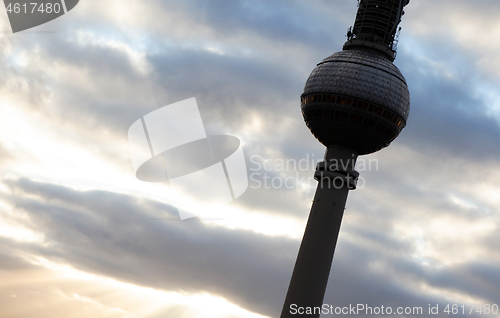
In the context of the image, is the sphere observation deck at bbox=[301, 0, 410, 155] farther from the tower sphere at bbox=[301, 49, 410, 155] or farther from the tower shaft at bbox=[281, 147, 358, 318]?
the tower shaft at bbox=[281, 147, 358, 318]

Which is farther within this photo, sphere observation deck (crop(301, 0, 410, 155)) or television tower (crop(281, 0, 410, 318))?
sphere observation deck (crop(301, 0, 410, 155))

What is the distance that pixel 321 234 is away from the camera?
3519 inches

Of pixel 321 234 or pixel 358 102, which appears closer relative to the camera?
pixel 321 234

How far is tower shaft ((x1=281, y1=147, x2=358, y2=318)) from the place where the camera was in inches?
3442

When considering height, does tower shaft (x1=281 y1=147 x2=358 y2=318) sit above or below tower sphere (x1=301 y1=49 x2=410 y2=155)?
below

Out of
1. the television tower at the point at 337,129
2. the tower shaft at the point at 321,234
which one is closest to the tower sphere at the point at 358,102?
the television tower at the point at 337,129

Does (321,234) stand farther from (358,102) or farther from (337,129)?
(358,102)

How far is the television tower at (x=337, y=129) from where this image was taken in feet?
290

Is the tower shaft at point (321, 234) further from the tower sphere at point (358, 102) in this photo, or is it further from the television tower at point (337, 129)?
the tower sphere at point (358, 102)

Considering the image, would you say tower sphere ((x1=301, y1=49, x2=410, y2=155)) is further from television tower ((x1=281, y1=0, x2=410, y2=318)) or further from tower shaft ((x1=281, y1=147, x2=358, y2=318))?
tower shaft ((x1=281, y1=147, x2=358, y2=318))

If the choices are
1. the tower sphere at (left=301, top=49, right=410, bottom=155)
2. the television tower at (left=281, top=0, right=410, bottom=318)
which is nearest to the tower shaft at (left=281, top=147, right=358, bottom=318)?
the television tower at (left=281, top=0, right=410, bottom=318)

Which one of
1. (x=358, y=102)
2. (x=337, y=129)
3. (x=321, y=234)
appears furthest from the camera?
(x=337, y=129)

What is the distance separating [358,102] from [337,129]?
6.08 m

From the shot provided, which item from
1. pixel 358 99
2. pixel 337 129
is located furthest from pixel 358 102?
pixel 337 129
